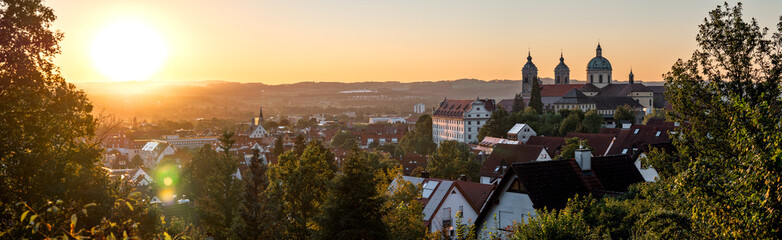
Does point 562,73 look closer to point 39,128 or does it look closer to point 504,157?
point 504,157

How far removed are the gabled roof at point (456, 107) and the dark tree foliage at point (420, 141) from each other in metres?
7.15

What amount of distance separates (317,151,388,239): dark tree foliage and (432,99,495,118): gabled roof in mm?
107845

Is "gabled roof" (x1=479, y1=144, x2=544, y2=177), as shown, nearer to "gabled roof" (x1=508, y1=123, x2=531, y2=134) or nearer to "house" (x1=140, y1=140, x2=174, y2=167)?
"gabled roof" (x1=508, y1=123, x2=531, y2=134)

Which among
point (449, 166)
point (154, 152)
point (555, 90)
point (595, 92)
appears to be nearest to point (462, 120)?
point (555, 90)

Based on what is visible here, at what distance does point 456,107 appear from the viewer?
130875 millimetres

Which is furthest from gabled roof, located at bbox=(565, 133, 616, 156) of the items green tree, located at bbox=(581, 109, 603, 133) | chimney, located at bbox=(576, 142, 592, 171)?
chimney, located at bbox=(576, 142, 592, 171)

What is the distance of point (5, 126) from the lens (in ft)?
40.2

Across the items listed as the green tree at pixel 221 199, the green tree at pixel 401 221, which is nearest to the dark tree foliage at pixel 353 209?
the green tree at pixel 401 221

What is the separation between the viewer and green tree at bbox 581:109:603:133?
3376 inches

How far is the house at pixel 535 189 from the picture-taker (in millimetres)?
21312

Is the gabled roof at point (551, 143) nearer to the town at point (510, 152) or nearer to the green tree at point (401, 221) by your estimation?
the town at point (510, 152)

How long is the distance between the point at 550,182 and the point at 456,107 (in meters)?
109

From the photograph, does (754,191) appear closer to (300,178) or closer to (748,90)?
(748,90)

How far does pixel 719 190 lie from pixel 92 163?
459 inches
